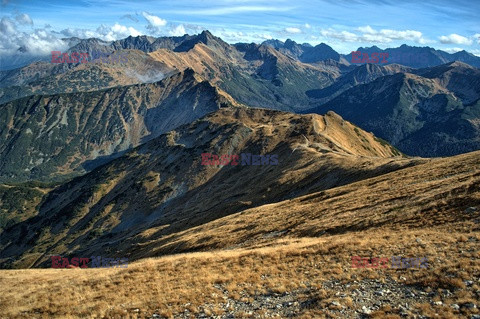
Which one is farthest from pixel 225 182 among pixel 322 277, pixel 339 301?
pixel 339 301

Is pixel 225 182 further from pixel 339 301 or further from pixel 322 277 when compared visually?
pixel 339 301

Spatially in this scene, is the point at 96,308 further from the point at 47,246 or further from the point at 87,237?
the point at 47,246

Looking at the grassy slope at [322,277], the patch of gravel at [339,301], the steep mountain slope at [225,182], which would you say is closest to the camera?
the patch of gravel at [339,301]

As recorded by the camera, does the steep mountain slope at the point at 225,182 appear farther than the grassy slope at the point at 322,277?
Yes

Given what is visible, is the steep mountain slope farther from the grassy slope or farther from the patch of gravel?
the patch of gravel

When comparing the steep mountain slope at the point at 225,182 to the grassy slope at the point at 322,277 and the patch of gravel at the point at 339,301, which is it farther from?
the patch of gravel at the point at 339,301

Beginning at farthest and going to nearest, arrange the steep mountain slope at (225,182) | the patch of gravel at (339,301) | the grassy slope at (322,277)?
the steep mountain slope at (225,182)
the grassy slope at (322,277)
the patch of gravel at (339,301)

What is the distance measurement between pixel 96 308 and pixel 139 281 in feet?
16.5

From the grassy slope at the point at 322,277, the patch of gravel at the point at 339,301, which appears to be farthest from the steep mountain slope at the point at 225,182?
the patch of gravel at the point at 339,301

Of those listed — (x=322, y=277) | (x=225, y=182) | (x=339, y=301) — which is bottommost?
(x=225, y=182)

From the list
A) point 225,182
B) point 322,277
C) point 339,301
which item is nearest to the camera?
point 339,301

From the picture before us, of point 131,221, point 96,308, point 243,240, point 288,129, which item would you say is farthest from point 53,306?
point 288,129

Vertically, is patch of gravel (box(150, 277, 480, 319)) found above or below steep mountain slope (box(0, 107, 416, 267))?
above

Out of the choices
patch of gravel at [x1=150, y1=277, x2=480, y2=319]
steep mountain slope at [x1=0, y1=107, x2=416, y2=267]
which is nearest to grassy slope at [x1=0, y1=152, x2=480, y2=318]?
patch of gravel at [x1=150, y1=277, x2=480, y2=319]
